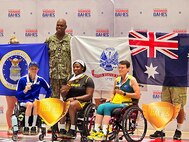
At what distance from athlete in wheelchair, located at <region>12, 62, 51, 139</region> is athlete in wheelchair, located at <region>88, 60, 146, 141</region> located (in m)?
0.95

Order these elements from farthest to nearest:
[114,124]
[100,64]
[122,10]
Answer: [122,10]
[100,64]
[114,124]

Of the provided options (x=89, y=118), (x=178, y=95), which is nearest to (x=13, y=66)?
(x=89, y=118)

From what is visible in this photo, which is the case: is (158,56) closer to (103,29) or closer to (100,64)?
(100,64)

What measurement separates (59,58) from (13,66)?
754mm

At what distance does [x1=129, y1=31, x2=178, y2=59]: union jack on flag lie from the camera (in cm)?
658

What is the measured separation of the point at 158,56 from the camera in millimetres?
6676

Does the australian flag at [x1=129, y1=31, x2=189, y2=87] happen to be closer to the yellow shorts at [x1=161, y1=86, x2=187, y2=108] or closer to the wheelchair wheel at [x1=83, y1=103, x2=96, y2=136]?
the yellow shorts at [x1=161, y1=86, x2=187, y2=108]

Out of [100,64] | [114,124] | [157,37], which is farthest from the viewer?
[100,64]

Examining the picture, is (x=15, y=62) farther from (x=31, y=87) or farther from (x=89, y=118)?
(x=89, y=118)

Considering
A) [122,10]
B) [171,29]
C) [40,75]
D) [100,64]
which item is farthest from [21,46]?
[171,29]

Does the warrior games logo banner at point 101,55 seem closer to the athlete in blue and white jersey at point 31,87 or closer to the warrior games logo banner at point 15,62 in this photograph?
the warrior games logo banner at point 15,62

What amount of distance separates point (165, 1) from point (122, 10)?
729mm

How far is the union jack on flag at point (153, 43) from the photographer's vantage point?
6.58 m

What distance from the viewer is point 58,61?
693cm
